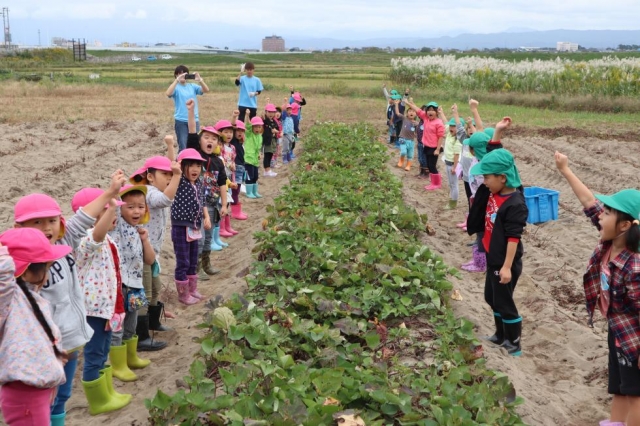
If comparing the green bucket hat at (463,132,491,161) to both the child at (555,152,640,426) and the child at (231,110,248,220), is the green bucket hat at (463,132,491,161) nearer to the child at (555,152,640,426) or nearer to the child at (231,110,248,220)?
the child at (555,152,640,426)

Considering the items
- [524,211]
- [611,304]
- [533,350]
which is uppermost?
[524,211]

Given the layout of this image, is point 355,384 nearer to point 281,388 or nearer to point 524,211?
point 281,388

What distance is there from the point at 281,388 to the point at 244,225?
693 cm

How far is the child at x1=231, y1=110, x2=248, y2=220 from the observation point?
10674 millimetres

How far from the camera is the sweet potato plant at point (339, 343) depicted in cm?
382

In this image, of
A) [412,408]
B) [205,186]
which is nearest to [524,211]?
[412,408]

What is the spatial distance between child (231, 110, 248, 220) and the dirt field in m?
0.30

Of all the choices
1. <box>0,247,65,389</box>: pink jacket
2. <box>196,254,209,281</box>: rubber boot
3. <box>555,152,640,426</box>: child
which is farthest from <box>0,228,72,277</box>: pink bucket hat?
<box>196,254,209,281</box>: rubber boot

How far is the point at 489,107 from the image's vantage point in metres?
29.3

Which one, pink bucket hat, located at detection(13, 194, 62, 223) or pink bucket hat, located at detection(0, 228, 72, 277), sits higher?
pink bucket hat, located at detection(13, 194, 62, 223)


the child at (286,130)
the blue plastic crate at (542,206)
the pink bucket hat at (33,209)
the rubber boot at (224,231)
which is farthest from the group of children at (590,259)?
the child at (286,130)

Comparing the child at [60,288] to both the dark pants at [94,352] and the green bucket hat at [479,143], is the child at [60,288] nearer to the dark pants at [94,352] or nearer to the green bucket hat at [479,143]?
the dark pants at [94,352]

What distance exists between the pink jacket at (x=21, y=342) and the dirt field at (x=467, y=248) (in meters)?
1.10

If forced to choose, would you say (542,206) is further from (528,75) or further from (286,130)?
(528,75)
